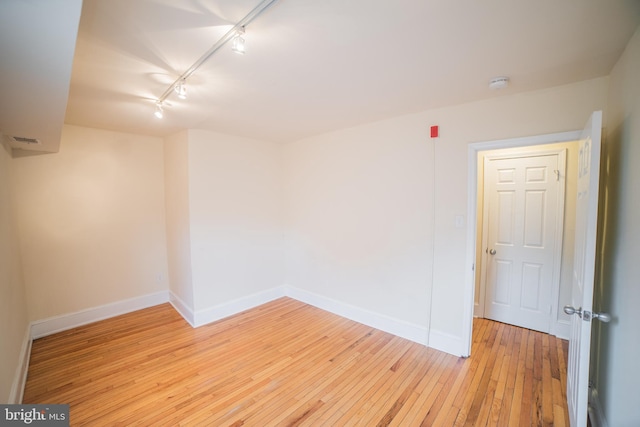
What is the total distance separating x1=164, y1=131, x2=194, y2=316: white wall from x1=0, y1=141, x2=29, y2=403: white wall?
148 centimetres

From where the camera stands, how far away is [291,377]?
7.79 ft

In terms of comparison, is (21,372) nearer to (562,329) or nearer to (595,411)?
(595,411)

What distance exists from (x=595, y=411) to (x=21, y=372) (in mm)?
4494

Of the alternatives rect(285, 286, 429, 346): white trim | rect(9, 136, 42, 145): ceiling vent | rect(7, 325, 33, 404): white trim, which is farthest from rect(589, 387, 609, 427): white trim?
rect(9, 136, 42, 145): ceiling vent

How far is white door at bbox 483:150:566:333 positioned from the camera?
3029mm


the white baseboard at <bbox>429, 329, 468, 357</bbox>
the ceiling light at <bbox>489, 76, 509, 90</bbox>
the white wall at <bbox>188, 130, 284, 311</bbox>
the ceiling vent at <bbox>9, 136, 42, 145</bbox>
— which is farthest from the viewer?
the white wall at <bbox>188, 130, 284, 311</bbox>

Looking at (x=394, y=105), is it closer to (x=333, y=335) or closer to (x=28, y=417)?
(x=333, y=335)

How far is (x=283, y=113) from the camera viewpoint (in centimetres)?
278

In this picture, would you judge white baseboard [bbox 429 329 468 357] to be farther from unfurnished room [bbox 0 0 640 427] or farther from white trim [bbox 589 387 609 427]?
white trim [bbox 589 387 609 427]

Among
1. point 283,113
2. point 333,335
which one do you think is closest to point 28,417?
point 333,335

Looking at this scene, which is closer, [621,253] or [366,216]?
[621,253]

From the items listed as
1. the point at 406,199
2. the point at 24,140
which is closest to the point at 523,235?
the point at 406,199

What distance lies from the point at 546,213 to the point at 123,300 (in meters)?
5.67

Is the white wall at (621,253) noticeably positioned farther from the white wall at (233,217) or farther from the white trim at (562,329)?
the white wall at (233,217)
